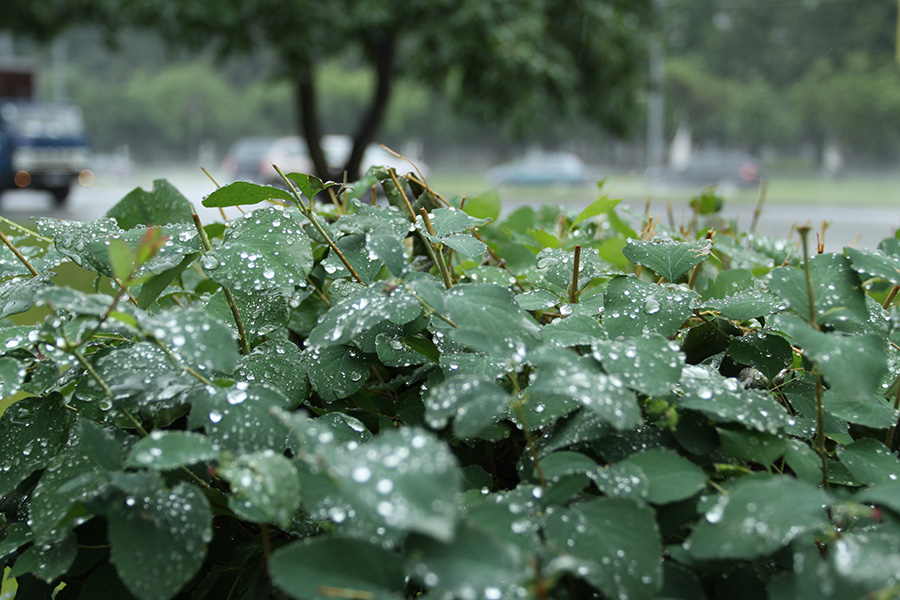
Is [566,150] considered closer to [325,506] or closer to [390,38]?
[390,38]

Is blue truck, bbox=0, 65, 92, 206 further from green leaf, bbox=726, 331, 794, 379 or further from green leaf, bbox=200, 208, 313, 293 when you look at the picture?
green leaf, bbox=726, 331, 794, 379

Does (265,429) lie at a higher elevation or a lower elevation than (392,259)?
lower

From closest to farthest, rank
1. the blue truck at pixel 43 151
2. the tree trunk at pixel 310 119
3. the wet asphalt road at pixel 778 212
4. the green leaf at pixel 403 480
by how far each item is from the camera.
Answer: the green leaf at pixel 403 480, the tree trunk at pixel 310 119, the wet asphalt road at pixel 778 212, the blue truck at pixel 43 151

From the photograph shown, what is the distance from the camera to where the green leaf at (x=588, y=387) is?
41 cm

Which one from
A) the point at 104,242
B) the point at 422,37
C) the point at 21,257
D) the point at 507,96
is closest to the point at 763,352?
the point at 104,242

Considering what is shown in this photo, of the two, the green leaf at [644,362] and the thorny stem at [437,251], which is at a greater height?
the thorny stem at [437,251]

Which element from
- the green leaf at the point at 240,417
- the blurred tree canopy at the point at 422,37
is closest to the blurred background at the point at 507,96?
the blurred tree canopy at the point at 422,37

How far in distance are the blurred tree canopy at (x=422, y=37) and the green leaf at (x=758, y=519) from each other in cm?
717

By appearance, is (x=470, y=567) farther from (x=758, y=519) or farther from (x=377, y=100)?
(x=377, y=100)

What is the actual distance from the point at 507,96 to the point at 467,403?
7.49 m

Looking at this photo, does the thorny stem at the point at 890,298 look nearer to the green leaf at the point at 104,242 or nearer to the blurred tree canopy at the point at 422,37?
the green leaf at the point at 104,242

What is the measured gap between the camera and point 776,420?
452 mm

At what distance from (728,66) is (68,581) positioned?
4581 centimetres

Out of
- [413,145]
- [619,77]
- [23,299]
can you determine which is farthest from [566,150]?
[23,299]
